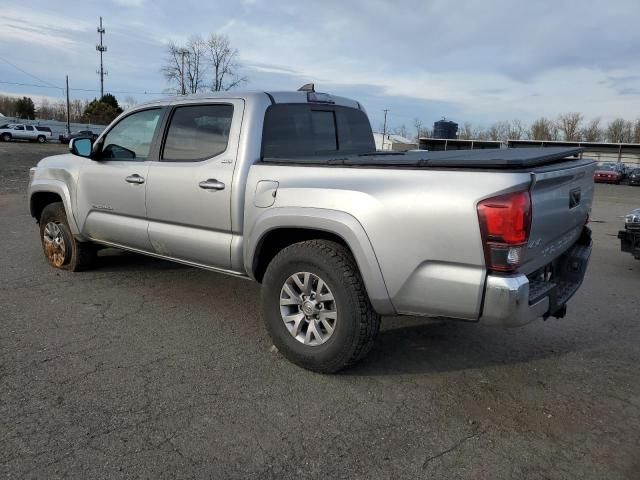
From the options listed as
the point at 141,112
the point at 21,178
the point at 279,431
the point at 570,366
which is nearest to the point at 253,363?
the point at 279,431

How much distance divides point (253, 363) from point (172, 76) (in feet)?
161

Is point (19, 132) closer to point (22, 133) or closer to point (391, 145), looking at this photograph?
point (22, 133)

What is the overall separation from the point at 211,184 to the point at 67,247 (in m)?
2.62

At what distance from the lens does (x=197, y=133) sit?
14.1 ft

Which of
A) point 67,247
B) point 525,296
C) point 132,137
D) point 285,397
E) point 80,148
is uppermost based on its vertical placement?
point 132,137

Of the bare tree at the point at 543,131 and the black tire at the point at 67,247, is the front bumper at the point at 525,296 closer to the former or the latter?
the black tire at the point at 67,247

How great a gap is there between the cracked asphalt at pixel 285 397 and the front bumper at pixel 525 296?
0.61 m

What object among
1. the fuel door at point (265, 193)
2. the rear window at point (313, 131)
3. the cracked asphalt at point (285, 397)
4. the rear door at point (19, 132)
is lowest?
the cracked asphalt at point (285, 397)

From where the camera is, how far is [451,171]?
284cm

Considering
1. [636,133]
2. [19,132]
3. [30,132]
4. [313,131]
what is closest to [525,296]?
[313,131]

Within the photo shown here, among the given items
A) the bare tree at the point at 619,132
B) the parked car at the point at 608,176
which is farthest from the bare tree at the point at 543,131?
the parked car at the point at 608,176

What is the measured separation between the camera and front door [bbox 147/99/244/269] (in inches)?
156

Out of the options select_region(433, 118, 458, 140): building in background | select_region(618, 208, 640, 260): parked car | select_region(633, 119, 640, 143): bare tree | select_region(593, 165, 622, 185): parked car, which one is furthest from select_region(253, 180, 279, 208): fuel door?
select_region(633, 119, 640, 143): bare tree

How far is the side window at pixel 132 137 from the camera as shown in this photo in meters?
4.70
